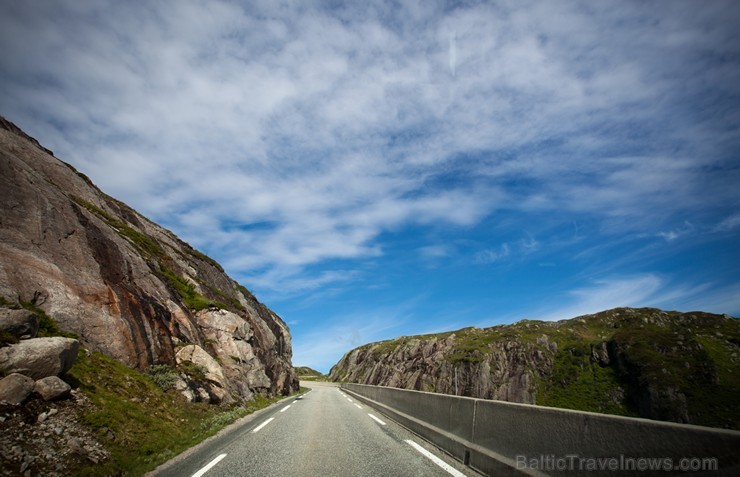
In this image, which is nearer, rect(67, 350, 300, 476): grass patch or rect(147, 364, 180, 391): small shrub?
rect(67, 350, 300, 476): grass patch

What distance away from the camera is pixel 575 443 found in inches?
181

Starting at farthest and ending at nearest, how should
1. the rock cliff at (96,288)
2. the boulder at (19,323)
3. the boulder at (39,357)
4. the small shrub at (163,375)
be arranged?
1. the small shrub at (163,375)
2. the rock cliff at (96,288)
3. the boulder at (19,323)
4. the boulder at (39,357)

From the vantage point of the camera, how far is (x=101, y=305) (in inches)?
499

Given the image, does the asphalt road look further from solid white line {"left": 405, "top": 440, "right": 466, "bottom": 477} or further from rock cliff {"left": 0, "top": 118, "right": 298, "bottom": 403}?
rock cliff {"left": 0, "top": 118, "right": 298, "bottom": 403}

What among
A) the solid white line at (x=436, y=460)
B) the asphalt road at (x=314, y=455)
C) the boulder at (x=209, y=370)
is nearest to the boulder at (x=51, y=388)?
the asphalt road at (x=314, y=455)

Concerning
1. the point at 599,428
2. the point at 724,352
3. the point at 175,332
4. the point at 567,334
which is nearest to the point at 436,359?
the point at 567,334

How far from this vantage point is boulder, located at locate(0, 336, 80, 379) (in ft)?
22.8

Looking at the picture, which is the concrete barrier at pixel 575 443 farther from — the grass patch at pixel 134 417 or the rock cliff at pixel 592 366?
the rock cliff at pixel 592 366

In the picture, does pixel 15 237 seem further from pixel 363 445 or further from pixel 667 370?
pixel 667 370

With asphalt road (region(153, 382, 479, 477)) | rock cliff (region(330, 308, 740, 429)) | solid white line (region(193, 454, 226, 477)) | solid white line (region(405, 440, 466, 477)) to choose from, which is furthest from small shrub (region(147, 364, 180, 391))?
rock cliff (region(330, 308, 740, 429))

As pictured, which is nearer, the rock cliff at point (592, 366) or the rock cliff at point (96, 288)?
the rock cliff at point (96, 288)

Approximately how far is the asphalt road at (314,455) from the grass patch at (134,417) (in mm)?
689

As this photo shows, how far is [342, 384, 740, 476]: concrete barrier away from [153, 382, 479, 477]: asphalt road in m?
0.63

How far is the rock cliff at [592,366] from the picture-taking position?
12862 cm
